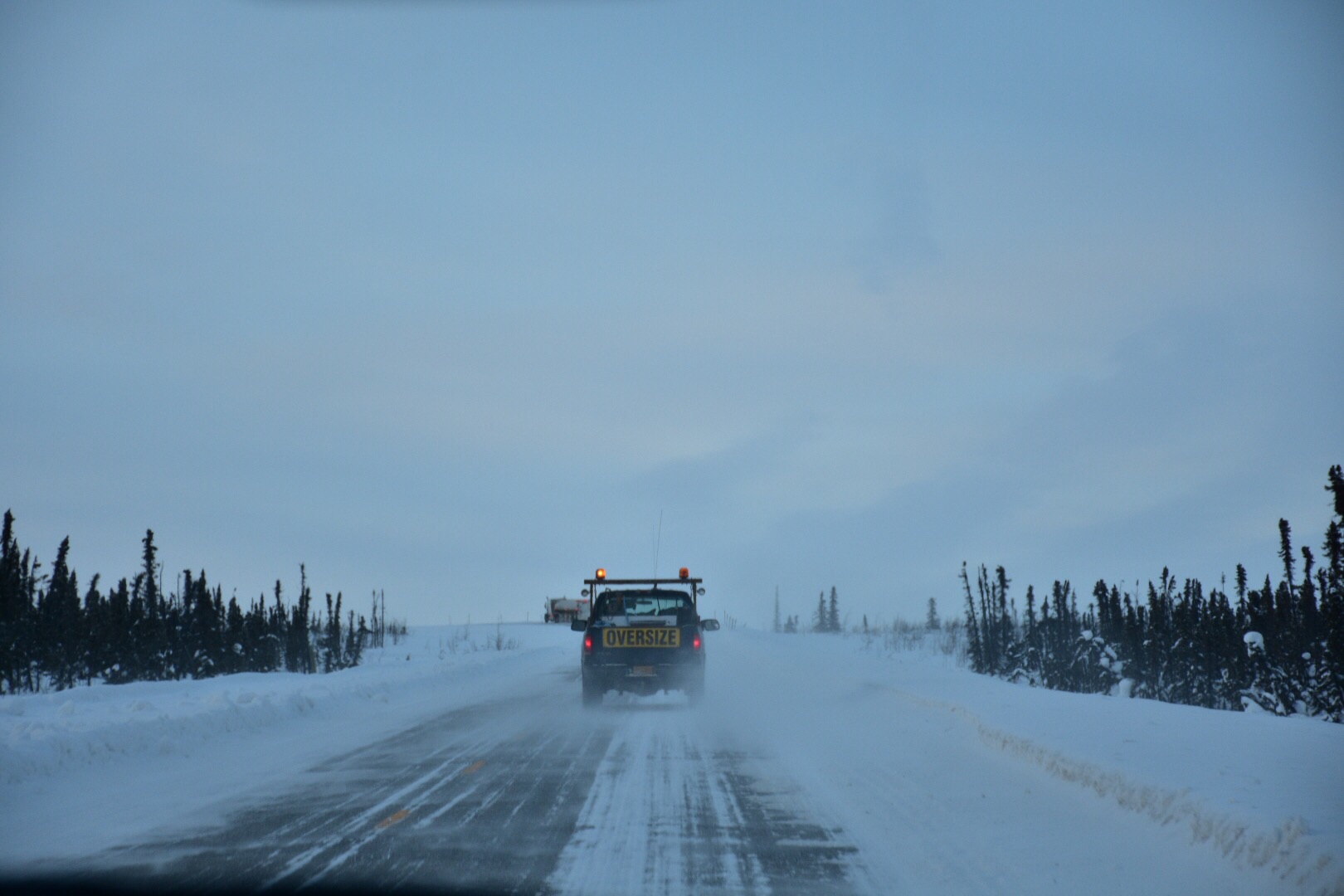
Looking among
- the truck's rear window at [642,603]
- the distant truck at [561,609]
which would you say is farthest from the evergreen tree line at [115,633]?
the distant truck at [561,609]

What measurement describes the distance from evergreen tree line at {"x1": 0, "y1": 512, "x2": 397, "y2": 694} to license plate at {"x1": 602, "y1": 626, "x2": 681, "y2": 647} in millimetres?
17205

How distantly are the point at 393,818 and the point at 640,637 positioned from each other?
31.8 ft

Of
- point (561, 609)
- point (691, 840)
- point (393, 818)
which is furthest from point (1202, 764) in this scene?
point (561, 609)

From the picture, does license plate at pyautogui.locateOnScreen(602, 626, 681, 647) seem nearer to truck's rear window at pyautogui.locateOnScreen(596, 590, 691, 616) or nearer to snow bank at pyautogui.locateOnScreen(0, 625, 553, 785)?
truck's rear window at pyautogui.locateOnScreen(596, 590, 691, 616)

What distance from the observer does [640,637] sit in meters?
17.1

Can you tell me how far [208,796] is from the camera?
8.64 m

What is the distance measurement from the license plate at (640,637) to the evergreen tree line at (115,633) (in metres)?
17.2

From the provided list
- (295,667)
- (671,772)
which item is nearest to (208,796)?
(671,772)

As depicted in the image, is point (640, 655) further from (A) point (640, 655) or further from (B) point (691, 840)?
(B) point (691, 840)

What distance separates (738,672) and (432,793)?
1955cm

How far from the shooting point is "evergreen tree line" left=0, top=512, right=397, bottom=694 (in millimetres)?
25891

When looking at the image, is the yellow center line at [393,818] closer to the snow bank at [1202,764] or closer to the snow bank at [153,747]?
the snow bank at [153,747]

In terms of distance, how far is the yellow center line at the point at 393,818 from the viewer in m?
7.35

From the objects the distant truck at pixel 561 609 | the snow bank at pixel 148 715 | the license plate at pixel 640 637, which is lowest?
the distant truck at pixel 561 609
